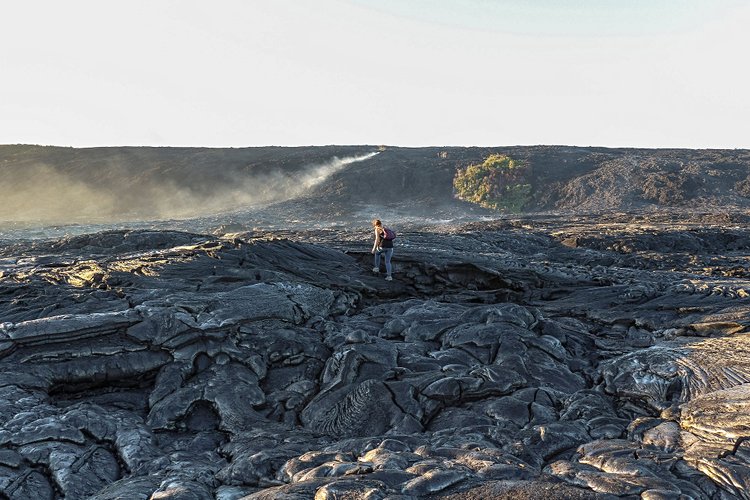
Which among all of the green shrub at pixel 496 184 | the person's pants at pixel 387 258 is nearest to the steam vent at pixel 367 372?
the person's pants at pixel 387 258

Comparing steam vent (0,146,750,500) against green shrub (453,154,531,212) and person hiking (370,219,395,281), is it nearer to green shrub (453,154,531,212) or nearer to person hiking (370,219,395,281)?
person hiking (370,219,395,281)

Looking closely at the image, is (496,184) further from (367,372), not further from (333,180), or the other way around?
(367,372)

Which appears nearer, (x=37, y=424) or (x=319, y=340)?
(x=37, y=424)

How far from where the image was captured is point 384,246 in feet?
51.4

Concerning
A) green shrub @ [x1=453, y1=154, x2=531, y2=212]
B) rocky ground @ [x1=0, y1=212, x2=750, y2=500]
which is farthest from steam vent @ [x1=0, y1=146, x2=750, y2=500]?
green shrub @ [x1=453, y1=154, x2=531, y2=212]

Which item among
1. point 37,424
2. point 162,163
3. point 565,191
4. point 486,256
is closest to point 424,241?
point 486,256

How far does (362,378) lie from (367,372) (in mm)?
192

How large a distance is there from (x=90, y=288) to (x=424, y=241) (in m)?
11.7

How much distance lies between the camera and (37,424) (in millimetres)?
8570

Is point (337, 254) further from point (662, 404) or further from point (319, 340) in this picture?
point (662, 404)

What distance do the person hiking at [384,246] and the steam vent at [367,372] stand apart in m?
0.56

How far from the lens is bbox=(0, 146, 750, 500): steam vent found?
7062mm

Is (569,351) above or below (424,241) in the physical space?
below

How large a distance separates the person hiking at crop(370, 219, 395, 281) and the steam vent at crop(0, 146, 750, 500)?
1.83 ft
